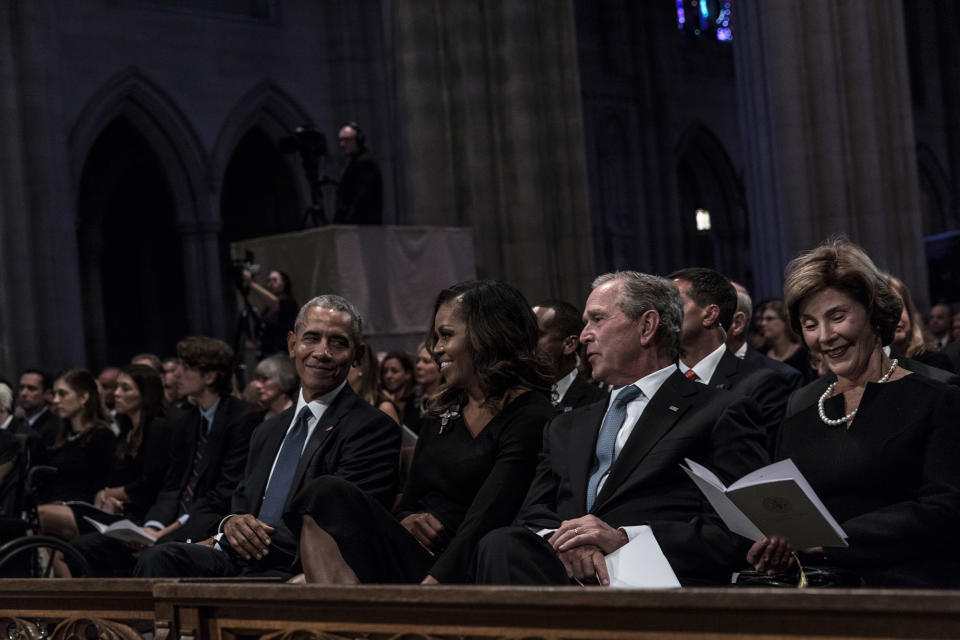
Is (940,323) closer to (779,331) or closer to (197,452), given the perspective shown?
(779,331)

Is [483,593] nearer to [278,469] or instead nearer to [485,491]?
[485,491]

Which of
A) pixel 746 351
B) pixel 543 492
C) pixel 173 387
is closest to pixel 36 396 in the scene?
pixel 173 387

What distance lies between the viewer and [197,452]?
244 inches

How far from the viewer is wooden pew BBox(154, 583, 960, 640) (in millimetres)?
→ 1966

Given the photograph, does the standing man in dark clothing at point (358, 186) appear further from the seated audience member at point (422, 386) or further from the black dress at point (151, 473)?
the black dress at point (151, 473)

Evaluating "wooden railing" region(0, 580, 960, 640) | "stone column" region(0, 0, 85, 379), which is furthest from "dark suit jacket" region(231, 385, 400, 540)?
"stone column" region(0, 0, 85, 379)

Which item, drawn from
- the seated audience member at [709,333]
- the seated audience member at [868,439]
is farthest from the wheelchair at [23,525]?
the seated audience member at [868,439]

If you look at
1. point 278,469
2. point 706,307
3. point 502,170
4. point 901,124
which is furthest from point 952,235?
point 278,469

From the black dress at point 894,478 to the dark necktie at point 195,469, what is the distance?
354 cm

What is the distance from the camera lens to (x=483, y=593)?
2.32 meters

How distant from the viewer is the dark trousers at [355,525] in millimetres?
3365

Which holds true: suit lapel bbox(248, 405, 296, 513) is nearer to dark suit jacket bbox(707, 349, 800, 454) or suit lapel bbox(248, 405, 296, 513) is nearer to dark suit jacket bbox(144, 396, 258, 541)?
dark suit jacket bbox(144, 396, 258, 541)

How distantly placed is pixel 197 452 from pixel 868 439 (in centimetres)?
383

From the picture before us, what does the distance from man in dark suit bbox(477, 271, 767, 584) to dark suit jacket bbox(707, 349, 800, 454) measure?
901mm
